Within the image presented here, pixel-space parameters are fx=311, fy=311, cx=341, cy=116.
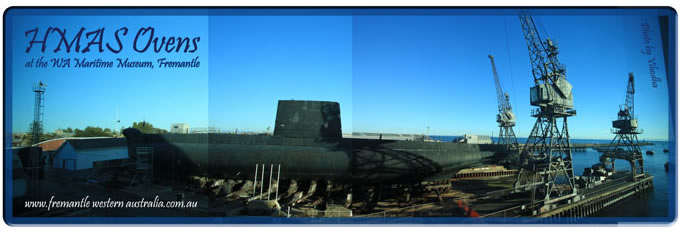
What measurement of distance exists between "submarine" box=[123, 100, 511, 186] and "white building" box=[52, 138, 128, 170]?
0.79 meters

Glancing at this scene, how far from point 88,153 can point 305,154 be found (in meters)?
6.45

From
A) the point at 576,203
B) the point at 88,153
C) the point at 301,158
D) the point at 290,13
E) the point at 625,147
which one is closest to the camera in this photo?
the point at 290,13

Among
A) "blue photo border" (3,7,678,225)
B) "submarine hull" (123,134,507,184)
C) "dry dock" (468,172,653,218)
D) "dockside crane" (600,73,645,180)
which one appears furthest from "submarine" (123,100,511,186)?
"dockside crane" (600,73,645,180)

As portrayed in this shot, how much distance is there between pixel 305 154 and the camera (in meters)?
8.52

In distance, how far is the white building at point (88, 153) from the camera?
24.3 ft

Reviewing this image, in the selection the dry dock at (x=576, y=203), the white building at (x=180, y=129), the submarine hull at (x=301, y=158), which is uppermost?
the white building at (x=180, y=129)

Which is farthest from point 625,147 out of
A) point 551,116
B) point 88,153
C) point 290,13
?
point 88,153

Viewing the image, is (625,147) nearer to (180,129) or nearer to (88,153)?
(180,129)

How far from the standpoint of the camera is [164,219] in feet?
18.3

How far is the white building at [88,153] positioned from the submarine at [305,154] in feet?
2.58

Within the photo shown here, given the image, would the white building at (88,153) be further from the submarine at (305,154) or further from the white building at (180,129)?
the white building at (180,129)

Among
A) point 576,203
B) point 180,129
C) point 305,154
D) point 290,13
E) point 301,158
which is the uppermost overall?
point 290,13

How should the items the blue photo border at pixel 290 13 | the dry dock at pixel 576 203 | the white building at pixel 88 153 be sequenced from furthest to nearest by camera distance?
1. the white building at pixel 88 153
2. the dry dock at pixel 576 203
3. the blue photo border at pixel 290 13

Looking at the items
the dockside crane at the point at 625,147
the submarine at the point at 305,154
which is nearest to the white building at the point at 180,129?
the submarine at the point at 305,154
